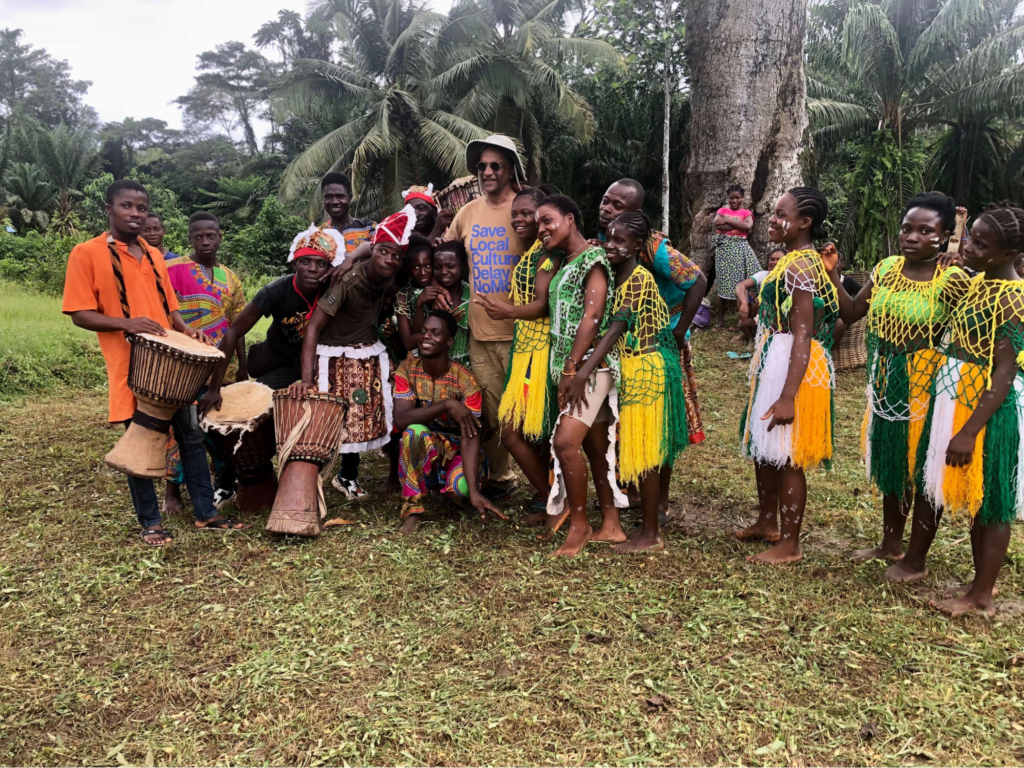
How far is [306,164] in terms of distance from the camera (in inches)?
800

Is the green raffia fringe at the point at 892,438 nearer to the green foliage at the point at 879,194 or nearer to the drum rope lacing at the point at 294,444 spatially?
the drum rope lacing at the point at 294,444

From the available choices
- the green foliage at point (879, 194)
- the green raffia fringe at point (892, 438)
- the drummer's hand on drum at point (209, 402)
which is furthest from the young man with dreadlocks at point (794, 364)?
the green foliage at point (879, 194)

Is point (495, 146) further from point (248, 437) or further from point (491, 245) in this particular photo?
point (248, 437)

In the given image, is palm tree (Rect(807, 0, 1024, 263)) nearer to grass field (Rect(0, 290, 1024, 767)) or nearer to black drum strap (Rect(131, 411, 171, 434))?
grass field (Rect(0, 290, 1024, 767))

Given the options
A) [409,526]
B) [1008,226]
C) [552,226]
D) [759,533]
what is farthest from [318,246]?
[1008,226]

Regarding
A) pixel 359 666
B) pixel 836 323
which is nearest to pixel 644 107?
pixel 836 323

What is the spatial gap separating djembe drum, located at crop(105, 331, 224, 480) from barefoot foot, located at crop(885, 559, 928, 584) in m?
3.64

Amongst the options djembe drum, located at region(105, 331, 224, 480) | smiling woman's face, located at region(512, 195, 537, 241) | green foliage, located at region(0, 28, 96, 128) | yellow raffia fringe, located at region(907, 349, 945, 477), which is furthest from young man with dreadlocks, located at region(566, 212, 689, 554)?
green foliage, located at region(0, 28, 96, 128)

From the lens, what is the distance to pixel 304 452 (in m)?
4.42

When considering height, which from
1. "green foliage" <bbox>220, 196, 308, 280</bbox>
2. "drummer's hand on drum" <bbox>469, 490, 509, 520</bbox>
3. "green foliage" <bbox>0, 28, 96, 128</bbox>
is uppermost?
"green foliage" <bbox>0, 28, 96, 128</bbox>

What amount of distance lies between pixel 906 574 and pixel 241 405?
3723mm

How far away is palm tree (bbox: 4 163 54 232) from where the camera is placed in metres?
26.0

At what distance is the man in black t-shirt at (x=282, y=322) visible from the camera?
4.62m

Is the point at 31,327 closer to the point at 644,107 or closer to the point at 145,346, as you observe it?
the point at 145,346
